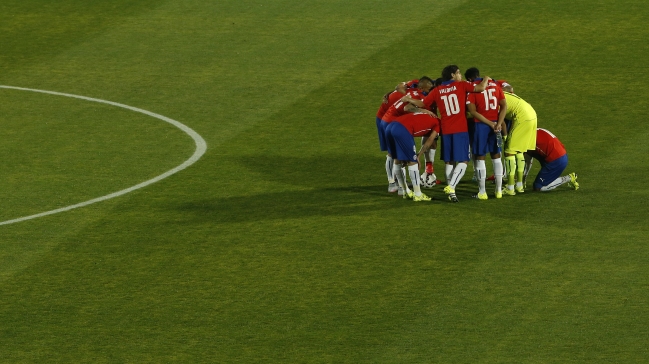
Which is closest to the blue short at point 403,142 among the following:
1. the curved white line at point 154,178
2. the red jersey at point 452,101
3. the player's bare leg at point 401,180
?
the player's bare leg at point 401,180

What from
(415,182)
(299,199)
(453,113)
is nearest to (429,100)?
(453,113)

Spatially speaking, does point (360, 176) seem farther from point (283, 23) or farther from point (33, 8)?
point (33, 8)

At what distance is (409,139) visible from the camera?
17.6 meters

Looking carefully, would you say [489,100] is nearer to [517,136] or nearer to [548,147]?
[517,136]

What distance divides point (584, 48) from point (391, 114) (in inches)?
362

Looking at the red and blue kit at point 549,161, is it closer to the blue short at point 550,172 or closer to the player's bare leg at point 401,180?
the blue short at point 550,172

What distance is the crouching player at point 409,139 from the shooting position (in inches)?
693

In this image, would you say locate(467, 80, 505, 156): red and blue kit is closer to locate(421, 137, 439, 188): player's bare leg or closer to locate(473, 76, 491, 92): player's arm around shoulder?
locate(473, 76, 491, 92): player's arm around shoulder

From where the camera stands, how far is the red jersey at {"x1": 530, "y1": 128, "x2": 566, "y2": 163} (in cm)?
1827

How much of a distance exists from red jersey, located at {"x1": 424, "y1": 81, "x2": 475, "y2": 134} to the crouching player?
0.82ft

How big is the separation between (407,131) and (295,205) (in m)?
1.84

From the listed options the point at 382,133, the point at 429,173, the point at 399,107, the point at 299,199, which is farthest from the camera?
Result: the point at 429,173

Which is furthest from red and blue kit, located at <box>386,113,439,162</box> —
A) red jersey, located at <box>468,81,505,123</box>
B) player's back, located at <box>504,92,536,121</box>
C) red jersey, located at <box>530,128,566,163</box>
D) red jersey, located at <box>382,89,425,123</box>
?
red jersey, located at <box>530,128,566,163</box>

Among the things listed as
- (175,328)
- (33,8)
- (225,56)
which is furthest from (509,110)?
(33,8)
